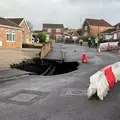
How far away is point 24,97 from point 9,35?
31.3m

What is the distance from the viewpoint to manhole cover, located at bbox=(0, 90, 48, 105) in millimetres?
7105

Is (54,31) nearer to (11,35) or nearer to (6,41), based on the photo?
(11,35)

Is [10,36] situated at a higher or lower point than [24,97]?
higher

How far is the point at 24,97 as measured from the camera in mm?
7637

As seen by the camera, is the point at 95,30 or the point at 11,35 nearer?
the point at 11,35

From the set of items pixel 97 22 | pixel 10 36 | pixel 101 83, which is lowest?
pixel 101 83

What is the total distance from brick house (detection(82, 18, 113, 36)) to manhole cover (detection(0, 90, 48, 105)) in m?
84.0

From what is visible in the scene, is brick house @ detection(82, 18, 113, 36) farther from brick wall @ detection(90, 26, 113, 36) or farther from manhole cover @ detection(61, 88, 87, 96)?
manhole cover @ detection(61, 88, 87, 96)

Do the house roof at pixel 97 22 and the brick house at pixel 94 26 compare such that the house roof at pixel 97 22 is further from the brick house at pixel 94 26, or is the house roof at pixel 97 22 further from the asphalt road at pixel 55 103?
the asphalt road at pixel 55 103

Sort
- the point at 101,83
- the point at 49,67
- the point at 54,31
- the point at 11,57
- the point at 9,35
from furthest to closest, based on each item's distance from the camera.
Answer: the point at 54,31 → the point at 9,35 → the point at 11,57 → the point at 49,67 → the point at 101,83

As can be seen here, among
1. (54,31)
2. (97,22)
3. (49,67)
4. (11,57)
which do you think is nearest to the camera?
(49,67)

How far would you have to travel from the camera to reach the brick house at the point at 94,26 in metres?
91.4

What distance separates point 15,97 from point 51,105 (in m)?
1.60

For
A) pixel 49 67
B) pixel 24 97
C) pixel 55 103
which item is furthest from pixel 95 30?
pixel 55 103
